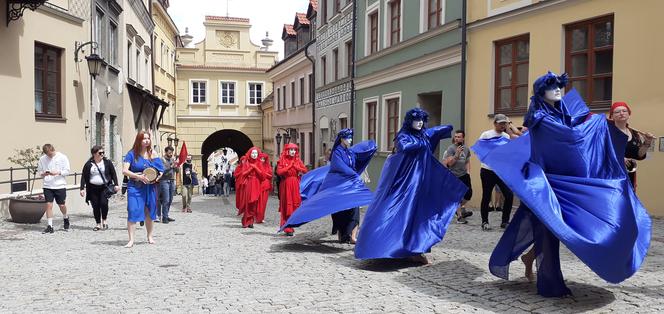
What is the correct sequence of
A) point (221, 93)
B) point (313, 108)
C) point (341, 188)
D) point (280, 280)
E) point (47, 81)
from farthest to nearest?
point (221, 93) → point (313, 108) → point (47, 81) → point (341, 188) → point (280, 280)

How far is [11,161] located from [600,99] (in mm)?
11999

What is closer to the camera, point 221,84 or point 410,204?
point 410,204

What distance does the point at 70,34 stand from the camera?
16.3 m

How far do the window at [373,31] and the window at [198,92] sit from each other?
76.8 feet

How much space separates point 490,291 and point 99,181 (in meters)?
8.03

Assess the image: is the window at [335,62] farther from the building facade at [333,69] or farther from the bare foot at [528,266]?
the bare foot at [528,266]

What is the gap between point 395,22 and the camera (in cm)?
2044

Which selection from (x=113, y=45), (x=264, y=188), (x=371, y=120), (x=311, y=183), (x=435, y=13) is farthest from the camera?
(x=371, y=120)

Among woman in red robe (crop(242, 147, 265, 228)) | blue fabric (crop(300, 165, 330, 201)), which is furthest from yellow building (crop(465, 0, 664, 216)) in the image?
woman in red robe (crop(242, 147, 265, 228))

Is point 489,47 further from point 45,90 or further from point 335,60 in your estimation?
point 335,60

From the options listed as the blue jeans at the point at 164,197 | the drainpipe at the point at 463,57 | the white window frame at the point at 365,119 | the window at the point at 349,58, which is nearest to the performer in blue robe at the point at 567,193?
the blue jeans at the point at 164,197

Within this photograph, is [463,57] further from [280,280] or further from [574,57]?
[280,280]

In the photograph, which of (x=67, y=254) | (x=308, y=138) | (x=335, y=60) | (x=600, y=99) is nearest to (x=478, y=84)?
(x=600, y=99)

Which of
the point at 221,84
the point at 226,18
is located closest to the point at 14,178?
the point at 221,84
